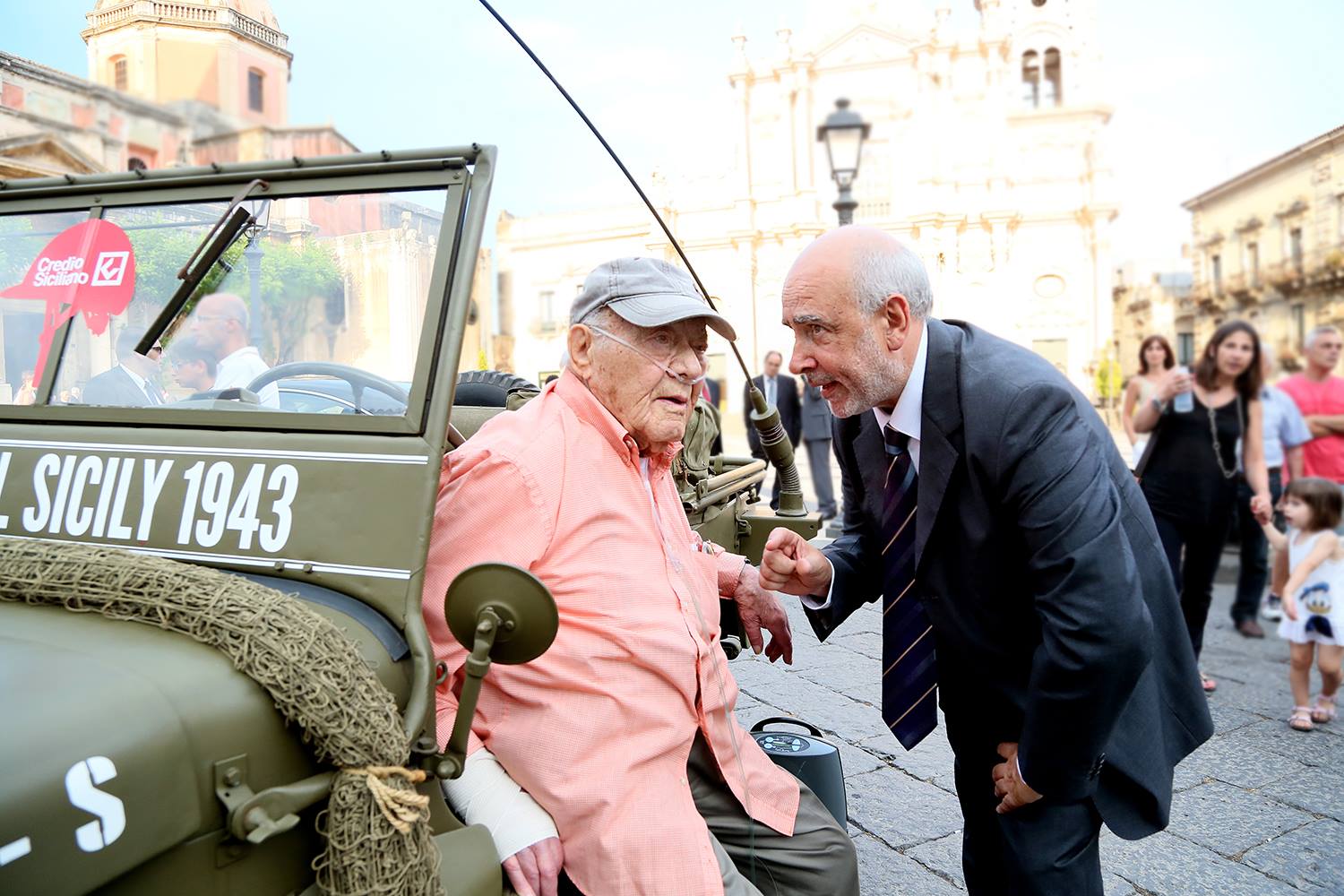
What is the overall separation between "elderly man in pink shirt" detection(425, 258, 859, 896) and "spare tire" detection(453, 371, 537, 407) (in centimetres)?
153

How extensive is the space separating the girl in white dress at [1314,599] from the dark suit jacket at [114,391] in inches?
187

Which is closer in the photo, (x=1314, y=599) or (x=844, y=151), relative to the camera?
(x=1314, y=599)

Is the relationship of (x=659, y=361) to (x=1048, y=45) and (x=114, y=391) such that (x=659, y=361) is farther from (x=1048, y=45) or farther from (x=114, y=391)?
(x=1048, y=45)

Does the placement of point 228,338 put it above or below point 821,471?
above

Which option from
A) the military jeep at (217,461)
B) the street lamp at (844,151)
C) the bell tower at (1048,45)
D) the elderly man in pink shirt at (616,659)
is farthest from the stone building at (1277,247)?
the bell tower at (1048,45)

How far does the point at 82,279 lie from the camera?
206 cm

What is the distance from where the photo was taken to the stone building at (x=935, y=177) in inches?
1166

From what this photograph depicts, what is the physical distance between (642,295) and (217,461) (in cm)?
92

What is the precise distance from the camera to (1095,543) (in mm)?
1732

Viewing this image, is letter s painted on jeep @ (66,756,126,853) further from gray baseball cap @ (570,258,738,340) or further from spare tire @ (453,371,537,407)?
spare tire @ (453,371,537,407)

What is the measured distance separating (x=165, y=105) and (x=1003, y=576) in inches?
90.0

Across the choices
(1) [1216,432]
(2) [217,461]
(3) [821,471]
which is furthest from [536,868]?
(3) [821,471]

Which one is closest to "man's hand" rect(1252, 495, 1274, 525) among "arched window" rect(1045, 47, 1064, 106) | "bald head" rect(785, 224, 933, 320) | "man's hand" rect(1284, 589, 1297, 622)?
"man's hand" rect(1284, 589, 1297, 622)

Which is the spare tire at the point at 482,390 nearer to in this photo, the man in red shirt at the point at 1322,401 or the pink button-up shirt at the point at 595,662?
the pink button-up shirt at the point at 595,662
